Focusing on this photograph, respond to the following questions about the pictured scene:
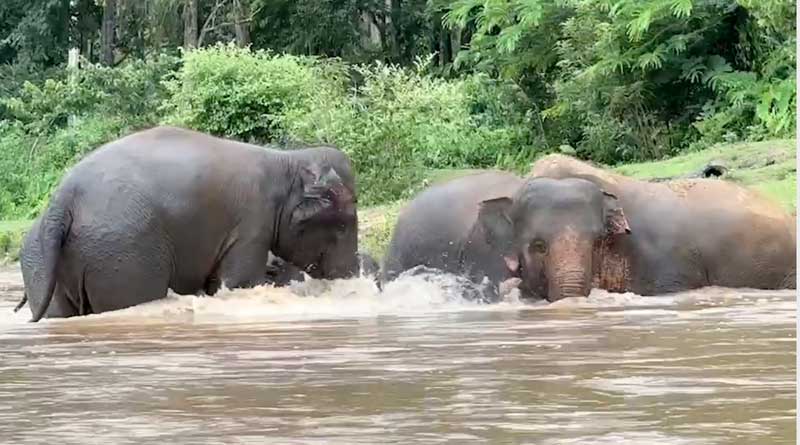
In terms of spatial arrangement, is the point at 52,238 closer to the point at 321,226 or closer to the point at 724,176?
the point at 321,226

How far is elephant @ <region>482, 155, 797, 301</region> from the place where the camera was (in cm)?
1004

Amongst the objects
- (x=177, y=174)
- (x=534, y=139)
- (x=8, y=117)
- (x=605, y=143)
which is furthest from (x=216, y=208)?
(x=8, y=117)

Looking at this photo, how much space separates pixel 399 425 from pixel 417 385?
0.82m

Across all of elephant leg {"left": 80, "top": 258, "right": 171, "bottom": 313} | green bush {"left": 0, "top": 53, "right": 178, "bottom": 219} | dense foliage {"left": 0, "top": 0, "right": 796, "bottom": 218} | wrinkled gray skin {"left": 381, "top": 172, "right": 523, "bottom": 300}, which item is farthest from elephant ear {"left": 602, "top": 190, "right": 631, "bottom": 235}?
green bush {"left": 0, "top": 53, "right": 178, "bottom": 219}

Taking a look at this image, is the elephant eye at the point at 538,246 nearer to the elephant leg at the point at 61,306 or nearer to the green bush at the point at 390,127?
the elephant leg at the point at 61,306

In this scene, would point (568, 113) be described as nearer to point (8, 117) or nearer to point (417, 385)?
point (8, 117)

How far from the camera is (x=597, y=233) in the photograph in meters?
10.1

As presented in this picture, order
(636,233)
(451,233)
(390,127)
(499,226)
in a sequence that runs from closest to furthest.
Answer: (499,226), (636,233), (451,233), (390,127)

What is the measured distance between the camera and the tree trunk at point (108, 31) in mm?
33781

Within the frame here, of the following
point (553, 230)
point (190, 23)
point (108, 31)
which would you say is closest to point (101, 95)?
point (190, 23)

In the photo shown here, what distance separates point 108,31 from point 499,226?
2484 cm

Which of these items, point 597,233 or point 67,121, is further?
point 67,121

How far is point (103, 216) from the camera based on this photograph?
976 cm

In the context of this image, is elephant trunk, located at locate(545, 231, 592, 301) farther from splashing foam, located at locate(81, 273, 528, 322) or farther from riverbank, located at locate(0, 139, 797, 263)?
riverbank, located at locate(0, 139, 797, 263)
